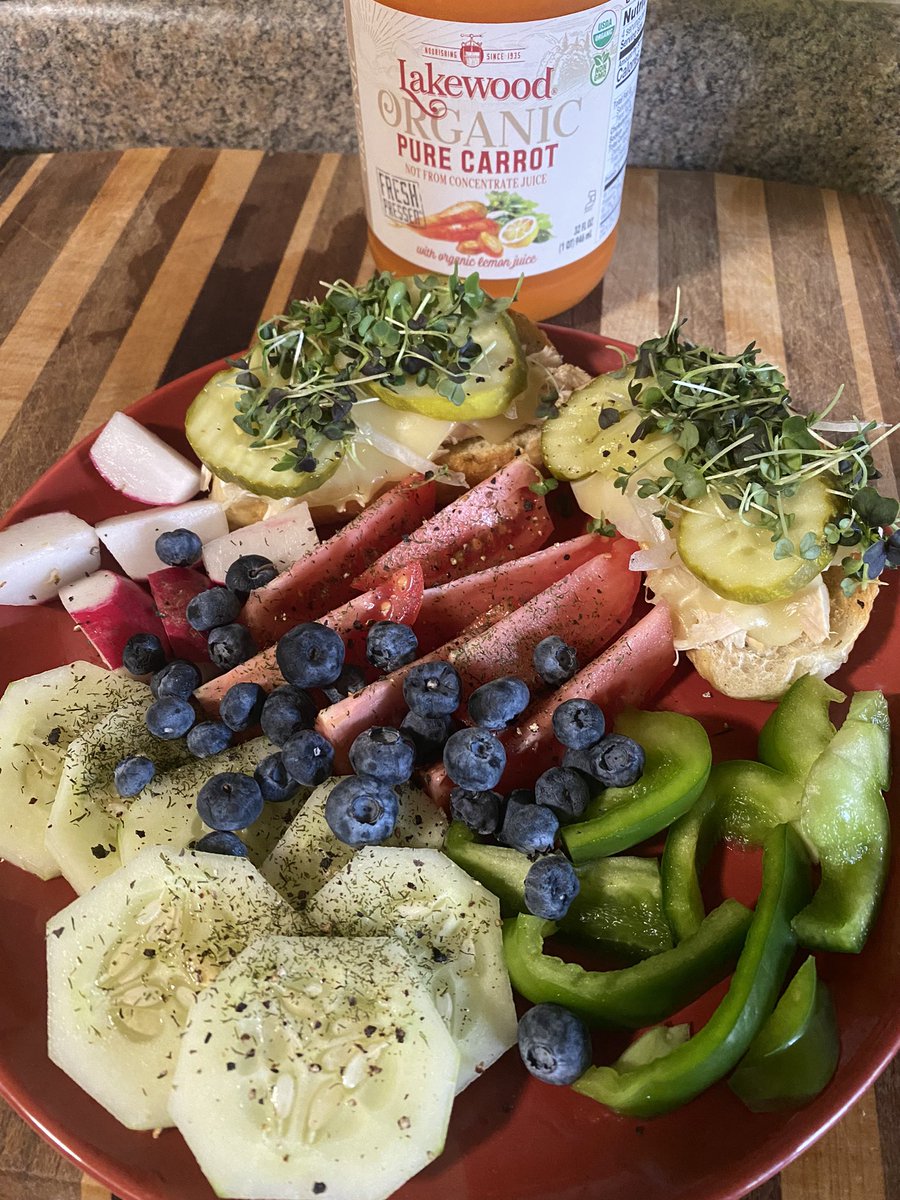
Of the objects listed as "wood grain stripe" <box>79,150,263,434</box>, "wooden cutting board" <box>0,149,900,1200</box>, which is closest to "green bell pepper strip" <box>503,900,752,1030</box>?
"wooden cutting board" <box>0,149,900,1200</box>

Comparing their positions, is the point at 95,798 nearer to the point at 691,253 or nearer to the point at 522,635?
the point at 522,635

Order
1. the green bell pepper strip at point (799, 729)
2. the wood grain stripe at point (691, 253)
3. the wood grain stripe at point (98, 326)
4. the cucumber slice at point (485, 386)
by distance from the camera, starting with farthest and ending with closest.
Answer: the wood grain stripe at point (691, 253), the wood grain stripe at point (98, 326), the cucumber slice at point (485, 386), the green bell pepper strip at point (799, 729)

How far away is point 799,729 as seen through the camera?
1328 mm

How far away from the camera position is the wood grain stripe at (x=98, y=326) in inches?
82.7

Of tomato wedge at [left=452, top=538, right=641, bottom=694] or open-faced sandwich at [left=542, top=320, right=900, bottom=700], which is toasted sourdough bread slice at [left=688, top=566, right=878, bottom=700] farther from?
tomato wedge at [left=452, top=538, right=641, bottom=694]

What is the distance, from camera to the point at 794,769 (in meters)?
1.30

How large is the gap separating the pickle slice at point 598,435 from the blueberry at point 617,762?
50 cm

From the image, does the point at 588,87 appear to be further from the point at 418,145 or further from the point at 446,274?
the point at 446,274

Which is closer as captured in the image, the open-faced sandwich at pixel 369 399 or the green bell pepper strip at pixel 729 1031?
the green bell pepper strip at pixel 729 1031

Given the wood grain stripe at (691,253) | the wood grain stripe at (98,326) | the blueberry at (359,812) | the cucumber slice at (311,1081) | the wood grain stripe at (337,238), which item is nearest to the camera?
the cucumber slice at (311,1081)

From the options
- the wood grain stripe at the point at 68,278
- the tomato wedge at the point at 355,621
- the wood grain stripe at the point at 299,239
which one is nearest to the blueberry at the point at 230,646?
the tomato wedge at the point at 355,621

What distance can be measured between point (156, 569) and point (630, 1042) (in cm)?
113

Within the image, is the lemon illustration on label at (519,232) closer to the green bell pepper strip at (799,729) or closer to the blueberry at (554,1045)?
the green bell pepper strip at (799,729)

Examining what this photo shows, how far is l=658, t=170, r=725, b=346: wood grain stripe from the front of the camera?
2.31 m
